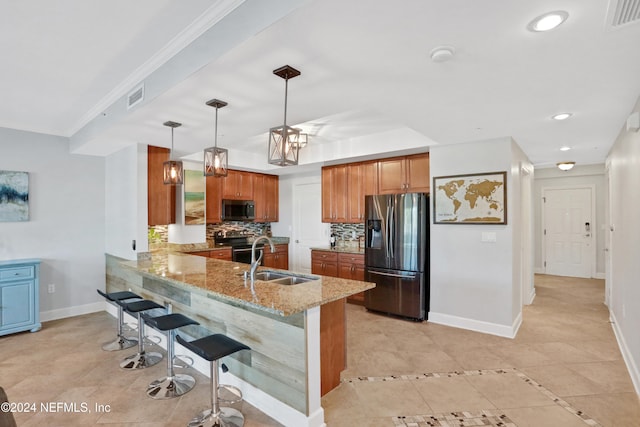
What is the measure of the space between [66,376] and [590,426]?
4.09 metres

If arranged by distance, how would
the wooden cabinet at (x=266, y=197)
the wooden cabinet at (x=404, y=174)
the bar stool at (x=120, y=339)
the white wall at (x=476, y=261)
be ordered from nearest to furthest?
the bar stool at (x=120, y=339)
the white wall at (x=476, y=261)
the wooden cabinet at (x=404, y=174)
the wooden cabinet at (x=266, y=197)

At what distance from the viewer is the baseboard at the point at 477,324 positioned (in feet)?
12.0

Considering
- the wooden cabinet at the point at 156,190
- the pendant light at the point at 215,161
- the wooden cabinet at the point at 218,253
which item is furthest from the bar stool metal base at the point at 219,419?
the wooden cabinet at the point at 218,253

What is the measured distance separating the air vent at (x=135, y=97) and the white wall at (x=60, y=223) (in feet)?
8.11

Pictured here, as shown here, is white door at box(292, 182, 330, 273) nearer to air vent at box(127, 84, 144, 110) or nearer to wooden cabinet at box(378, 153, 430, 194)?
wooden cabinet at box(378, 153, 430, 194)

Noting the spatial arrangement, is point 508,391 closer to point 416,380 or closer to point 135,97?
point 416,380

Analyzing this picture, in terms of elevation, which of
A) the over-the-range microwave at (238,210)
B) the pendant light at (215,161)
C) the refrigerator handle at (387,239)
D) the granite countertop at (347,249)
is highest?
the pendant light at (215,161)

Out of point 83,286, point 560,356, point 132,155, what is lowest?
point 560,356

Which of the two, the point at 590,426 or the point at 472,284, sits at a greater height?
the point at 472,284

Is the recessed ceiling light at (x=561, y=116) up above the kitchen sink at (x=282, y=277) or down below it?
above

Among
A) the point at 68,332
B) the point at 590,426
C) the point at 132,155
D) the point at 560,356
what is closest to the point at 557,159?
the point at 560,356

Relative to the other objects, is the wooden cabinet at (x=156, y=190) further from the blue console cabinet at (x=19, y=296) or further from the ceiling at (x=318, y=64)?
the blue console cabinet at (x=19, y=296)

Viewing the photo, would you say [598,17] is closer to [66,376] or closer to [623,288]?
[623,288]

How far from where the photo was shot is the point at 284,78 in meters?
2.05
